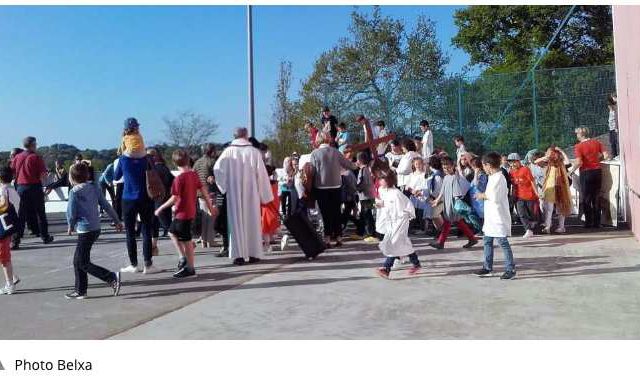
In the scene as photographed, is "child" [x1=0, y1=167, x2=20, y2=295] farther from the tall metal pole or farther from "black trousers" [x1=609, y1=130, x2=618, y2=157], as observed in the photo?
"black trousers" [x1=609, y1=130, x2=618, y2=157]

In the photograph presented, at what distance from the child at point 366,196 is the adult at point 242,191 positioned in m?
2.35

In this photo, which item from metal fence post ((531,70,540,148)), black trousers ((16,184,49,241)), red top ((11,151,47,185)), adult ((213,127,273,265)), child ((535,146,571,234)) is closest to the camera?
adult ((213,127,273,265))

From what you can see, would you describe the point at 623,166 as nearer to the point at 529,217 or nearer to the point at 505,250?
the point at 529,217

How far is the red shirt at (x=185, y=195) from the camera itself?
8.17m

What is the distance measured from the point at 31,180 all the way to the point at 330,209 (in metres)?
6.13

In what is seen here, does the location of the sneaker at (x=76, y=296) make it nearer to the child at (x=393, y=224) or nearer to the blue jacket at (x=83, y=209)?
the blue jacket at (x=83, y=209)

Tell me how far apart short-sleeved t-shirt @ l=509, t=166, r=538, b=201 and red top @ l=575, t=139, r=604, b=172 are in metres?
1.03

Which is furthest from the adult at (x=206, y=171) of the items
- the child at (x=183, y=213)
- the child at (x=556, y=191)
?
the child at (x=556, y=191)

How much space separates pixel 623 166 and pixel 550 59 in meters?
24.2

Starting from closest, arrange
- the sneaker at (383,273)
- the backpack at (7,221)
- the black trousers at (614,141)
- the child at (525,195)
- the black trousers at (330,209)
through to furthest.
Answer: the backpack at (7,221) < the sneaker at (383,273) < the black trousers at (330,209) < the child at (525,195) < the black trousers at (614,141)

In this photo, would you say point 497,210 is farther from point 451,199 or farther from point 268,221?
point 268,221

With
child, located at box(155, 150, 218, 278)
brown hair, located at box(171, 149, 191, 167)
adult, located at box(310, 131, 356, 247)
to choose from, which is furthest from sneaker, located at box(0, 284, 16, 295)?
adult, located at box(310, 131, 356, 247)

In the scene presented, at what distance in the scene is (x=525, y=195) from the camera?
10836 millimetres

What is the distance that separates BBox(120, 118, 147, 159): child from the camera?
836 centimetres
